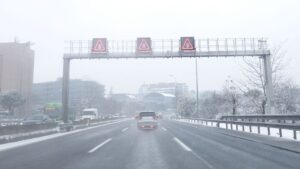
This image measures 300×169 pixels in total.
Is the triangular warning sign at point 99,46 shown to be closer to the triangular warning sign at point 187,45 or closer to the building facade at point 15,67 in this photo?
the triangular warning sign at point 187,45

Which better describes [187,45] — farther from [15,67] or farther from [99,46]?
[15,67]

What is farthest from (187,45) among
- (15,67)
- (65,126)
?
(15,67)

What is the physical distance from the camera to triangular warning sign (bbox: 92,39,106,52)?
28.4 meters

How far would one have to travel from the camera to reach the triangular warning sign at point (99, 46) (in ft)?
93.1

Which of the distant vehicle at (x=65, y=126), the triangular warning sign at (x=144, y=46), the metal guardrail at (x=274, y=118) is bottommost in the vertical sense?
the distant vehicle at (x=65, y=126)

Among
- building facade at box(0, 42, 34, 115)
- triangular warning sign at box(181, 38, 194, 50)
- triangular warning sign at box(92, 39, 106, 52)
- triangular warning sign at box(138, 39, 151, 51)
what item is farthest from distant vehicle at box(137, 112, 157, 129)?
building facade at box(0, 42, 34, 115)

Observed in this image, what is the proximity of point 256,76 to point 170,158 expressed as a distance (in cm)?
2628

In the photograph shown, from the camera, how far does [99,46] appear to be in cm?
2841

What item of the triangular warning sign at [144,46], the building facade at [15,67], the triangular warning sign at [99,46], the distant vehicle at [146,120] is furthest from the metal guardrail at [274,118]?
the building facade at [15,67]

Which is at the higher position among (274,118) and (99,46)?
(99,46)

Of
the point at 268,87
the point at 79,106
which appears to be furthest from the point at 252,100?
the point at 79,106

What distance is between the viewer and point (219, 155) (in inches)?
407

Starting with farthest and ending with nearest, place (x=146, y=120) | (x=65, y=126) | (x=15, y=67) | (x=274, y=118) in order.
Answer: (x=15, y=67) < (x=146, y=120) < (x=65, y=126) < (x=274, y=118)

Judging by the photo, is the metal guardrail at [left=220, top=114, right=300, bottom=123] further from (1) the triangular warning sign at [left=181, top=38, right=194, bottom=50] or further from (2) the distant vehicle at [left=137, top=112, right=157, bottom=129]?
(1) the triangular warning sign at [left=181, top=38, right=194, bottom=50]
